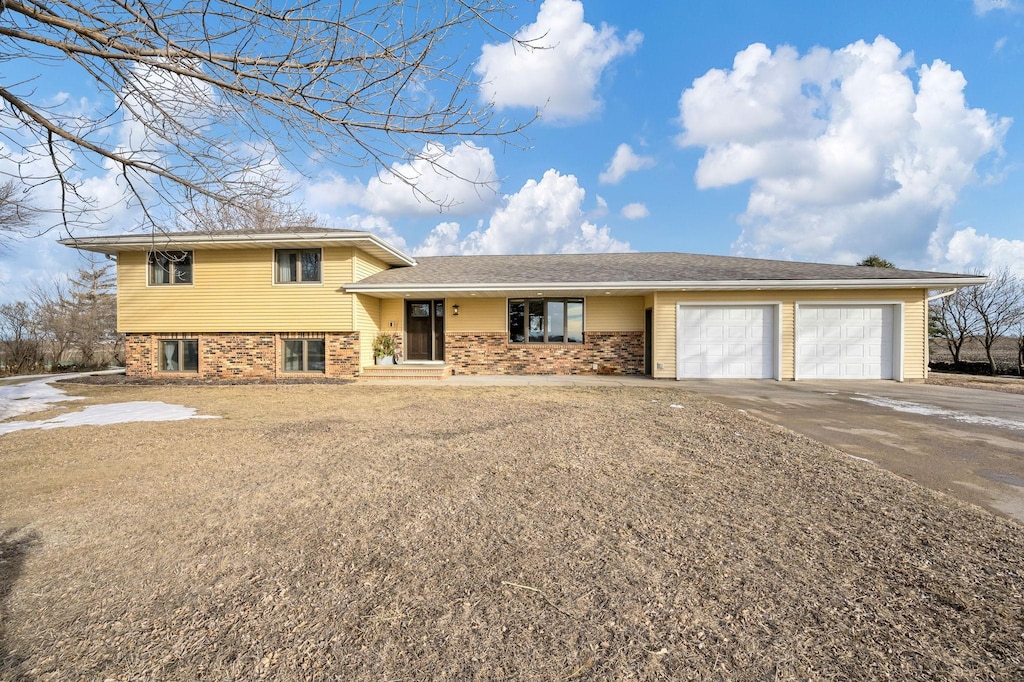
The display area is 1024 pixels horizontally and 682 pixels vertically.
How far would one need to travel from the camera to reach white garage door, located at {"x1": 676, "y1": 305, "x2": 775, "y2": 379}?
12.4 meters

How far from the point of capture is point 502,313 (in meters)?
14.0

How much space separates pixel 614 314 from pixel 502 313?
3452 millimetres

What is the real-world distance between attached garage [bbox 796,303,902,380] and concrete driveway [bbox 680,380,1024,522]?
28.1 inches

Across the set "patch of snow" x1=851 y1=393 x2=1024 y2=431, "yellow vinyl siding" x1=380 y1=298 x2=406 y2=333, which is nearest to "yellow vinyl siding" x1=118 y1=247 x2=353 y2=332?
"yellow vinyl siding" x1=380 y1=298 x2=406 y2=333

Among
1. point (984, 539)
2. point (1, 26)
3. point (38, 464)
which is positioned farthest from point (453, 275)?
point (984, 539)

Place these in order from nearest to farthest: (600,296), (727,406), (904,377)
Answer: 1. (727,406)
2. (904,377)
3. (600,296)

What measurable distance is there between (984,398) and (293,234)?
16161 mm

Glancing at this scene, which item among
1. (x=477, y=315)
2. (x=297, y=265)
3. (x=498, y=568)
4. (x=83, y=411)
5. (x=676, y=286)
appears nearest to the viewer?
(x=498, y=568)

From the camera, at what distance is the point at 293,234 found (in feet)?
39.2

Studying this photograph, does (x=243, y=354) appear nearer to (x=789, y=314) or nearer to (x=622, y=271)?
(x=622, y=271)

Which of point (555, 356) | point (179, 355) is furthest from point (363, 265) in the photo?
point (555, 356)

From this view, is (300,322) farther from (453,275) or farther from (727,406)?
(727,406)

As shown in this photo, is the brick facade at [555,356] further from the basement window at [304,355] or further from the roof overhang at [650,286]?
the basement window at [304,355]

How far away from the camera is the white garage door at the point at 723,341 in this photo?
1238 centimetres
